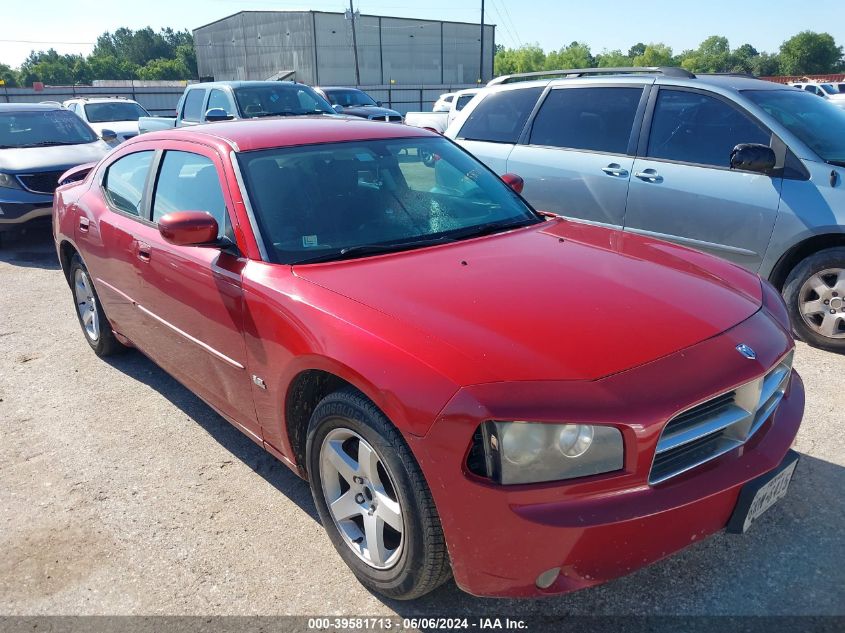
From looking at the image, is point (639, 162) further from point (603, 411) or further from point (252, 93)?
point (252, 93)

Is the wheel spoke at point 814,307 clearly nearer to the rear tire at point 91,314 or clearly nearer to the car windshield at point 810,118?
the car windshield at point 810,118

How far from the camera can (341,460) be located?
98.2 inches

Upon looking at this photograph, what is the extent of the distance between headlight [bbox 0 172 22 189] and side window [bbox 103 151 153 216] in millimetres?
4959

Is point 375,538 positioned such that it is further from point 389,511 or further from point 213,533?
point 213,533

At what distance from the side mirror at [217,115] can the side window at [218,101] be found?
12 cm

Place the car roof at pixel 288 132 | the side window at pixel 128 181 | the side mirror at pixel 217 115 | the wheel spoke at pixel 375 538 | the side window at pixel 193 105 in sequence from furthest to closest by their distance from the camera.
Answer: the side window at pixel 193 105
the side mirror at pixel 217 115
the side window at pixel 128 181
the car roof at pixel 288 132
the wheel spoke at pixel 375 538

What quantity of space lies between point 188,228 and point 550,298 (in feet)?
5.05

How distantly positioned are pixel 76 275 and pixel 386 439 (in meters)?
3.86

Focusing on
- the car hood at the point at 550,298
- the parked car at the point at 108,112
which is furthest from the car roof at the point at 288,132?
the parked car at the point at 108,112

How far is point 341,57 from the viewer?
68.8m

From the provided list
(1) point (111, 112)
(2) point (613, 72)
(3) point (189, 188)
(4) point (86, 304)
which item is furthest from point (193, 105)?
(3) point (189, 188)

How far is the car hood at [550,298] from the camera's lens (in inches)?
82.8

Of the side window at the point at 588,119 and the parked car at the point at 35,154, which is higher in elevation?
the side window at the point at 588,119

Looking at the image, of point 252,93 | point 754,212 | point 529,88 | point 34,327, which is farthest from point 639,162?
point 252,93
